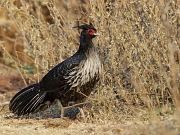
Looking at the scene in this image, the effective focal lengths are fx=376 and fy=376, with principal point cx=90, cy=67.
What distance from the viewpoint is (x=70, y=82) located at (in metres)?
5.51

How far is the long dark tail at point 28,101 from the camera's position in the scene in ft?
19.6

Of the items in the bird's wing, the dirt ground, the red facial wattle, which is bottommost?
the dirt ground

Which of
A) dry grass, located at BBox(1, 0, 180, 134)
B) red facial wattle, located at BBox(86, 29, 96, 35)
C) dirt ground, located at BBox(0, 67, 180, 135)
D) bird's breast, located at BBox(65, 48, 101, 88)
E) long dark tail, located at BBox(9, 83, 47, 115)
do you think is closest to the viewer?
dirt ground, located at BBox(0, 67, 180, 135)

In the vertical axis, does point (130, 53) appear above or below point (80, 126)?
above

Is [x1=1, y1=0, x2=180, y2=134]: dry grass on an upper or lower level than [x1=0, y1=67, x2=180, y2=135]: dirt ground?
upper

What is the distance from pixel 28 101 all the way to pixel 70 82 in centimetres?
92

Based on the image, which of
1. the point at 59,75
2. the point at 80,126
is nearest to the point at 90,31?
the point at 59,75

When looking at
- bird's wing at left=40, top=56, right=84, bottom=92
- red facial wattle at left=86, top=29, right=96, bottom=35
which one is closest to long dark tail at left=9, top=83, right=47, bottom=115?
bird's wing at left=40, top=56, right=84, bottom=92

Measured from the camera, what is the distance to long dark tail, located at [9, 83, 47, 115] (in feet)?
19.6

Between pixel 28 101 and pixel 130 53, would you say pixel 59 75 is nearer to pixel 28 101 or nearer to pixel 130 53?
pixel 28 101

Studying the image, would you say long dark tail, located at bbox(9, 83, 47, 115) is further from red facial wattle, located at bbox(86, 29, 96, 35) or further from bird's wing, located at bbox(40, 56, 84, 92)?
red facial wattle, located at bbox(86, 29, 96, 35)

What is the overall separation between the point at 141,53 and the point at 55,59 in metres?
1.72

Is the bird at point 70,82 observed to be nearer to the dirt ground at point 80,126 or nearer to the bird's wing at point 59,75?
the bird's wing at point 59,75

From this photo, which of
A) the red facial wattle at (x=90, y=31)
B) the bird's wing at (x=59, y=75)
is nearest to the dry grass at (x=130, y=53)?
the red facial wattle at (x=90, y=31)
